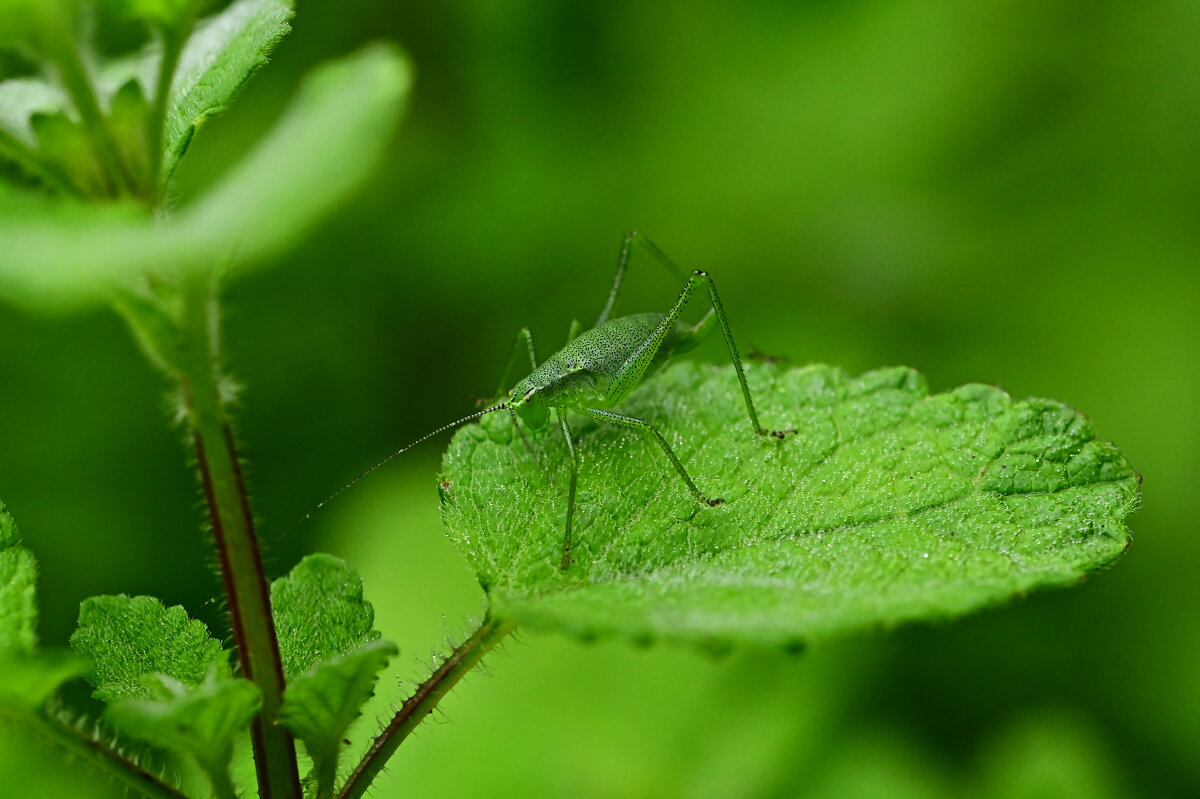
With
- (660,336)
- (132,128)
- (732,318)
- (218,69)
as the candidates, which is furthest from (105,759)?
(732,318)

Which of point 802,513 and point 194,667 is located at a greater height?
point 802,513

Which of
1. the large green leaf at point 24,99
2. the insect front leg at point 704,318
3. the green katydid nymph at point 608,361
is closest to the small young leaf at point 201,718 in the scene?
the large green leaf at point 24,99

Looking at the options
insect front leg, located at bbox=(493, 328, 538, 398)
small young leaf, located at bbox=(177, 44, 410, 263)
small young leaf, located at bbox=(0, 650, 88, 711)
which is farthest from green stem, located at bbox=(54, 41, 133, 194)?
insect front leg, located at bbox=(493, 328, 538, 398)

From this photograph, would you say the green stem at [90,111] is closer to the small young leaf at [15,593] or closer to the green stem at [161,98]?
the green stem at [161,98]

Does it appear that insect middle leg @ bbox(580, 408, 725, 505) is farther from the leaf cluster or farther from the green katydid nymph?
the leaf cluster

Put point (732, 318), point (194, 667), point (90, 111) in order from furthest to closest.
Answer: point (732, 318), point (194, 667), point (90, 111)

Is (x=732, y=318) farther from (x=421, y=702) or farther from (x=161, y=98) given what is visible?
(x=161, y=98)
